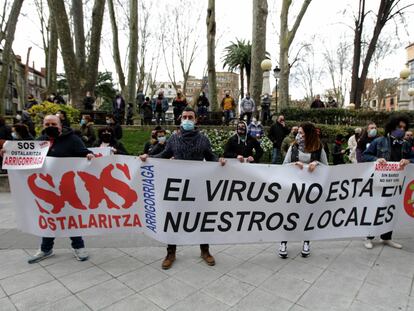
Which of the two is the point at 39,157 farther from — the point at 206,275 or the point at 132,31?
the point at 132,31

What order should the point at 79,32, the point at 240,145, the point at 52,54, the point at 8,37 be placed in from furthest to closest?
1. the point at 52,54
2. the point at 8,37
3. the point at 79,32
4. the point at 240,145

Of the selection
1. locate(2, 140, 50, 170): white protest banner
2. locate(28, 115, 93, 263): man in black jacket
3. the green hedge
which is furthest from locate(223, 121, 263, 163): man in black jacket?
the green hedge

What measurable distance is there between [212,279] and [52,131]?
2.58m

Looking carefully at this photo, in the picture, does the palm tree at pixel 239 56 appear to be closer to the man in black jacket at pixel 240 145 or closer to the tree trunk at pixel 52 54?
the tree trunk at pixel 52 54

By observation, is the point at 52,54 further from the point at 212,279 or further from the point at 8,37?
the point at 212,279

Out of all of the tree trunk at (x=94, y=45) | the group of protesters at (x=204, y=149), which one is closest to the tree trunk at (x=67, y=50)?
the tree trunk at (x=94, y=45)

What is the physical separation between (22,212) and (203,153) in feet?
7.69

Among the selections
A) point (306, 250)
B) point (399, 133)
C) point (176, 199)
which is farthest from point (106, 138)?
point (399, 133)

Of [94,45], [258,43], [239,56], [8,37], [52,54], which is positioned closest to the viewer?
[258,43]

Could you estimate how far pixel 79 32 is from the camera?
49.3 feet

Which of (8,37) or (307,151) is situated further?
(8,37)

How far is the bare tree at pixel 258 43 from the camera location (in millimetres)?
13102

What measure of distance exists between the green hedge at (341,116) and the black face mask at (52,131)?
36.4ft

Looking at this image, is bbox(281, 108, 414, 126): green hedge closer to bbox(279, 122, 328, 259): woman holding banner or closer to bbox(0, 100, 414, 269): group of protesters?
bbox(0, 100, 414, 269): group of protesters
